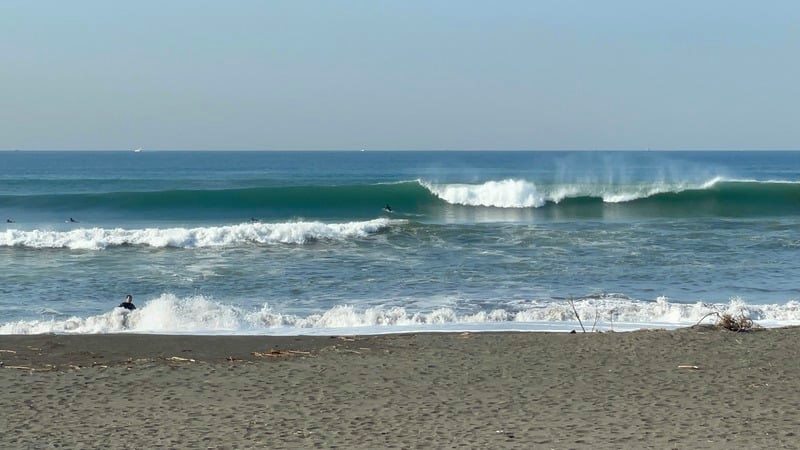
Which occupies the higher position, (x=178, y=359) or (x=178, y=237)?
(x=178, y=237)

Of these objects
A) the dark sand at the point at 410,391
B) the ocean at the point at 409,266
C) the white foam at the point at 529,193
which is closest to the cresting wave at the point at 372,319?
the ocean at the point at 409,266

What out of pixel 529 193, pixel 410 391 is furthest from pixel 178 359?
pixel 529 193

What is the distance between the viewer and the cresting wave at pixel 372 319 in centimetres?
1117

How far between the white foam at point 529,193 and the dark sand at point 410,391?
23012mm

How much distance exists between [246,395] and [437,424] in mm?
1672

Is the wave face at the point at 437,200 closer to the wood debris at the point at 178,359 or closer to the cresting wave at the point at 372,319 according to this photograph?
the cresting wave at the point at 372,319

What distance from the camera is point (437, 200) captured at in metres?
34.2

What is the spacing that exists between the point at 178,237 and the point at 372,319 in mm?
10512

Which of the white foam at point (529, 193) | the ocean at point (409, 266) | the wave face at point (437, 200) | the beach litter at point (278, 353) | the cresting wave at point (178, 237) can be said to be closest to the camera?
the beach litter at point (278, 353)

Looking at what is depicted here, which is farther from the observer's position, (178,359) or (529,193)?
(529,193)

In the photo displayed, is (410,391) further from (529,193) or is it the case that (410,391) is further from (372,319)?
(529,193)

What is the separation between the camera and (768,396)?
283 inches

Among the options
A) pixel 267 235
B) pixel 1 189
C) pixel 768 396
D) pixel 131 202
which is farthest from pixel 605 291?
pixel 1 189

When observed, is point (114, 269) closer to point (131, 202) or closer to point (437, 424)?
point (437, 424)
